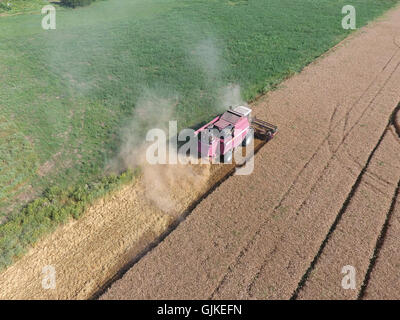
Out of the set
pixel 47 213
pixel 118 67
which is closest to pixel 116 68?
pixel 118 67

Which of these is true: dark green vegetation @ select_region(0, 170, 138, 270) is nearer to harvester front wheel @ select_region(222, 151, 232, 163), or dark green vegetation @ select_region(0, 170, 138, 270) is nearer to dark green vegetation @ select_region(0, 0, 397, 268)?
dark green vegetation @ select_region(0, 0, 397, 268)

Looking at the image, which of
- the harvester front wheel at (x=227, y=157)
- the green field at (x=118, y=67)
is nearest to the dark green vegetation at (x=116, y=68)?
the green field at (x=118, y=67)

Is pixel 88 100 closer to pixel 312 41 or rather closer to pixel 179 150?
pixel 179 150

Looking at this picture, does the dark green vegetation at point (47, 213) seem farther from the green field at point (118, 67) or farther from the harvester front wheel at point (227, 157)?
the harvester front wheel at point (227, 157)

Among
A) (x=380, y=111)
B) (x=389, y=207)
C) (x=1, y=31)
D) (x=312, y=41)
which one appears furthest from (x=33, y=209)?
(x=1, y=31)

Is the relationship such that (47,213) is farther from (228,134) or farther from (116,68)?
(116,68)

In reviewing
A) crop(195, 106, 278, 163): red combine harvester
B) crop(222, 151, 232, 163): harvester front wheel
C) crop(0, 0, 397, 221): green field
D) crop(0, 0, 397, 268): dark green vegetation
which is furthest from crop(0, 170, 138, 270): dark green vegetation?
crop(222, 151, 232, 163): harvester front wheel
